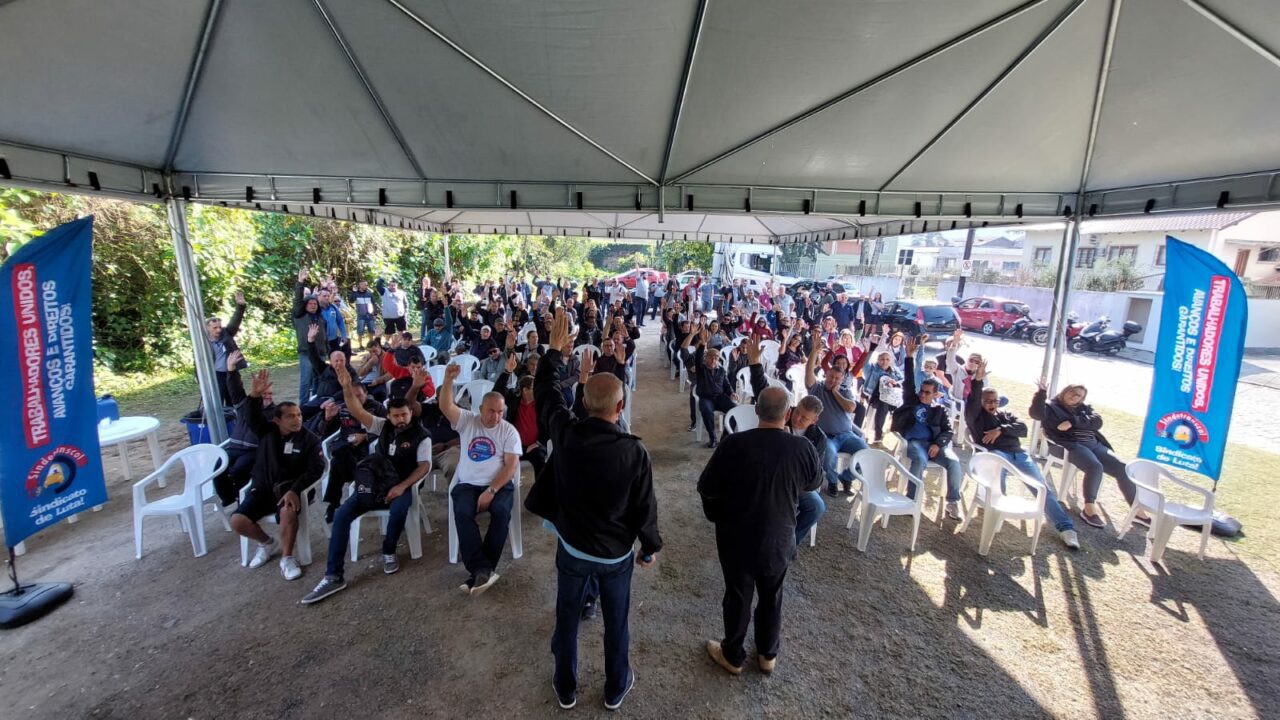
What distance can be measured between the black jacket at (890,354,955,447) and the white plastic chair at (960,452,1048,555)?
37 centimetres

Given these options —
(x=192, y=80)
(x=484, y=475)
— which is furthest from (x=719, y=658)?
(x=192, y=80)

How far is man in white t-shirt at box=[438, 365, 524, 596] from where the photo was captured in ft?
11.4

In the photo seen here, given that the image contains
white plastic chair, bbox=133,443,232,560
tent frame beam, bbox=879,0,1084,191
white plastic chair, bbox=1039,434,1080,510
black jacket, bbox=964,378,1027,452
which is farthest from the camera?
white plastic chair, bbox=1039,434,1080,510

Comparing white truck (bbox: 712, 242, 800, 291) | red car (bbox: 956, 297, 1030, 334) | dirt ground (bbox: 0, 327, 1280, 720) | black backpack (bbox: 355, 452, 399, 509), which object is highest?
white truck (bbox: 712, 242, 800, 291)

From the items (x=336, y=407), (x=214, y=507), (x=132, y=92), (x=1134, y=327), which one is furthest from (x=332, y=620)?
(x=1134, y=327)

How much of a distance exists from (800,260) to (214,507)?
101 ft

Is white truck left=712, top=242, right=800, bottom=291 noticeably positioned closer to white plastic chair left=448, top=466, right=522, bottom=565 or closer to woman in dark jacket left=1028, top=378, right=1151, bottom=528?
woman in dark jacket left=1028, top=378, right=1151, bottom=528

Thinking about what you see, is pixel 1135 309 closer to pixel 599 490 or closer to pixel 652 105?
pixel 652 105

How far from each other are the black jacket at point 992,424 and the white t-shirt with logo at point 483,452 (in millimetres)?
4235

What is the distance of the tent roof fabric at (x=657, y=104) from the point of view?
10.2 ft

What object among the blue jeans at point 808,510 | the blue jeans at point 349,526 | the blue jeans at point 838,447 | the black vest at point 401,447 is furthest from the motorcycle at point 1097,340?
the blue jeans at point 349,526

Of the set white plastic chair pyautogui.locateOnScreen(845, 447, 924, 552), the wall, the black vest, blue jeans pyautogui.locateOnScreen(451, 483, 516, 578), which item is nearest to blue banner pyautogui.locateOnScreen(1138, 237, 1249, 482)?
white plastic chair pyautogui.locateOnScreen(845, 447, 924, 552)

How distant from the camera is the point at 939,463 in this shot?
4.67 meters

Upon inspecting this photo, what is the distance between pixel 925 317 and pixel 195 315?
15.9 meters
